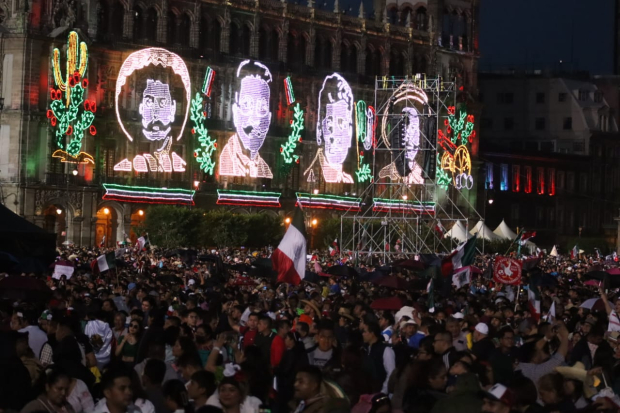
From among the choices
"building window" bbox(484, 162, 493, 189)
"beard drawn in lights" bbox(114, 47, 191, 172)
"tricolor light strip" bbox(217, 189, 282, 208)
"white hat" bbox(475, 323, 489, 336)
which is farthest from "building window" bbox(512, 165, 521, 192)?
"white hat" bbox(475, 323, 489, 336)

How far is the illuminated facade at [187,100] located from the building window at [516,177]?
47.8ft

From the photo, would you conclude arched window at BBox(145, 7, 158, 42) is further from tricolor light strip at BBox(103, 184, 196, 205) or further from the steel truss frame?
the steel truss frame

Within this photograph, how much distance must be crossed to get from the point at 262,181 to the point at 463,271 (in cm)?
5186

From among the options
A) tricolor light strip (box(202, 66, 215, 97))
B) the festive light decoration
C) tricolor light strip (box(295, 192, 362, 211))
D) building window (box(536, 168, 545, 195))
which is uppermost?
tricolor light strip (box(202, 66, 215, 97))

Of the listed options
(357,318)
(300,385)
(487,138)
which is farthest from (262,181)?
(300,385)

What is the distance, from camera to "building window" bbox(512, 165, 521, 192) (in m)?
112

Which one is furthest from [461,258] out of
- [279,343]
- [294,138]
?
[294,138]

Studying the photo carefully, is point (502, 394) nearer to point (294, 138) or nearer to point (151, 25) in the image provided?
point (151, 25)

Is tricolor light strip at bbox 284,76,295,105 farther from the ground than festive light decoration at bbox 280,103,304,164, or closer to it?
farther from the ground

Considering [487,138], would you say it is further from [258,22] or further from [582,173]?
[258,22]

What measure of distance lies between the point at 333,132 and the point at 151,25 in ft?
45.7

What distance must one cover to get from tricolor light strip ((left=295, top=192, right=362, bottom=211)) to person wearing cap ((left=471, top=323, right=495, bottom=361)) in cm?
6714

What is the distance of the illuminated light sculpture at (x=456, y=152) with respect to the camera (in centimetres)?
9353

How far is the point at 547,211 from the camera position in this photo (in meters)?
116
